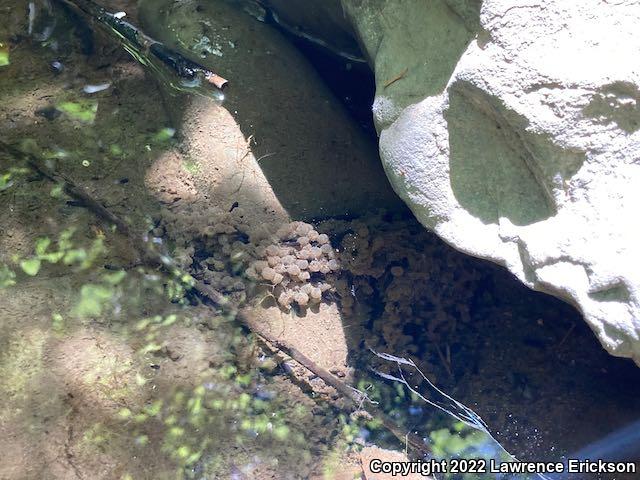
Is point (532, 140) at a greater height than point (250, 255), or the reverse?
point (532, 140)

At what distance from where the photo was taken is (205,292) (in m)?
2.91

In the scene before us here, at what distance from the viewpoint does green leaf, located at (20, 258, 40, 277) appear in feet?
8.94

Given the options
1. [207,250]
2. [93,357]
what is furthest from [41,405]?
[207,250]

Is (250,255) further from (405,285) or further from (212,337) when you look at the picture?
(405,285)

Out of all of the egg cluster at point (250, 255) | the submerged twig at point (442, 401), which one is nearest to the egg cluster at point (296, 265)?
the egg cluster at point (250, 255)

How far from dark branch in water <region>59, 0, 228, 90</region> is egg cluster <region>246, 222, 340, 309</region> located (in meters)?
0.97

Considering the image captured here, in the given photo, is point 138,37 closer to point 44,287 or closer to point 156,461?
point 44,287

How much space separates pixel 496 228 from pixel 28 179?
252 cm

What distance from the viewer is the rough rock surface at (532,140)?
1628 mm

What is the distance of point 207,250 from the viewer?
3.05 m

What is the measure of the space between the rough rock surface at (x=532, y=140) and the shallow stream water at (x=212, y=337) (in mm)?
915
